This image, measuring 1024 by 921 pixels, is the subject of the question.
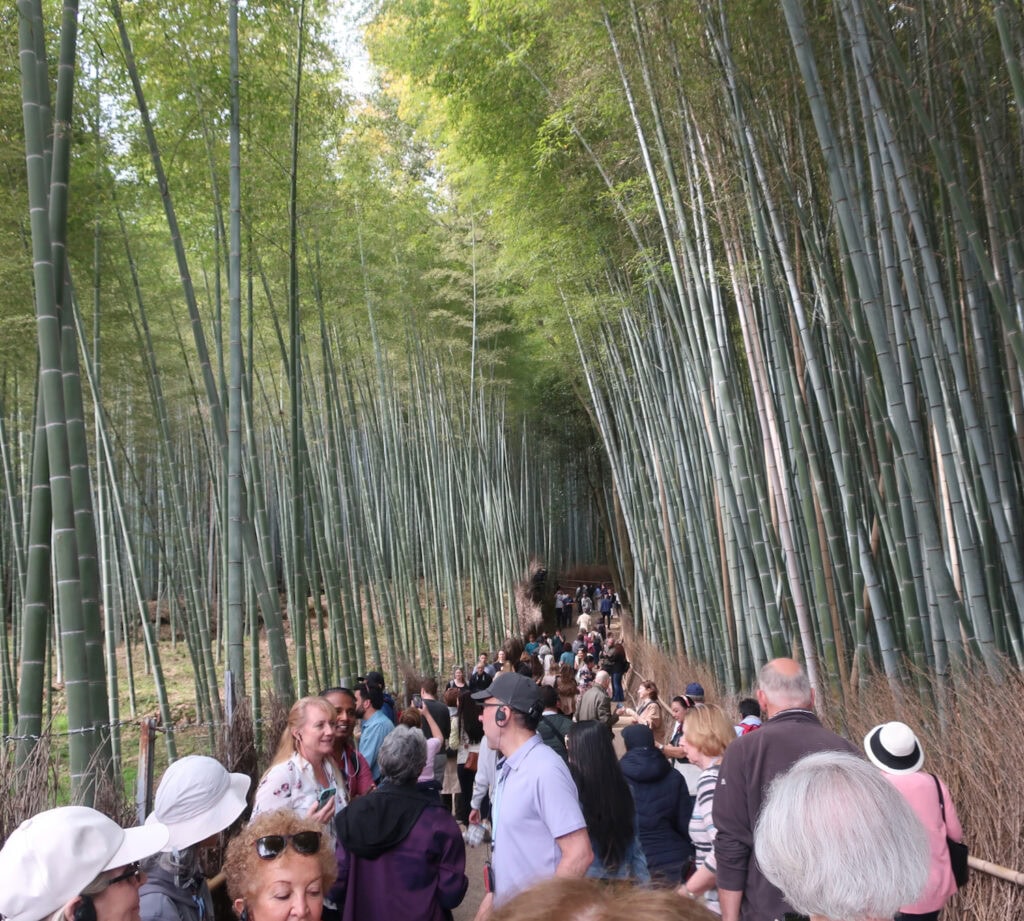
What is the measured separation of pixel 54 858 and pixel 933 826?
151 cm

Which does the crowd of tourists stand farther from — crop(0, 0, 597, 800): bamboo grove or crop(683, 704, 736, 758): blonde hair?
crop(0, 0, 597, 800): bamboo grove

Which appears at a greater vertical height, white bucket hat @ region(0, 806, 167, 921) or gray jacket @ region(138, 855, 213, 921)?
white bucket hat @ region(0, 806, 167, 921)

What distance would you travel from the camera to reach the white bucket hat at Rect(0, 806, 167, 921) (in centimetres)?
105

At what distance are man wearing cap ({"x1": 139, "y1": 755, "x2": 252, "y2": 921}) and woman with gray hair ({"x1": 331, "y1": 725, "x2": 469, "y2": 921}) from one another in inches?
9.8

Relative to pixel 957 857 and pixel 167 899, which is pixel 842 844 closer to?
pixel 957 857

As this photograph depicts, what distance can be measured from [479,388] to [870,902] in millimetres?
10076

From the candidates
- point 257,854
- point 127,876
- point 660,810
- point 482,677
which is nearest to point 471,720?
point 482,677

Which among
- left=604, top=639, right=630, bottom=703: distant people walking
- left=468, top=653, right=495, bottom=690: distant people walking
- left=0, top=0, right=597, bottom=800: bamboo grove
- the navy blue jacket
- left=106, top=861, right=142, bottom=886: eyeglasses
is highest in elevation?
left=0, top=0, right=597, bottom=800: bamboo grove

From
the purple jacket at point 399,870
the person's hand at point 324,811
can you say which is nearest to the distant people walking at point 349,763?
the person's hand at point 324,811

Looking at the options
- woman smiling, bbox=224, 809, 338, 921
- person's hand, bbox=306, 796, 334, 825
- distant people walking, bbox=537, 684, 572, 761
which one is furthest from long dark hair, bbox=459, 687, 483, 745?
woman smiling, bbox=224, 809, 338, 921

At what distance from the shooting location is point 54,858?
1085mm

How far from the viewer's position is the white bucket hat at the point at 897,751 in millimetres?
1562

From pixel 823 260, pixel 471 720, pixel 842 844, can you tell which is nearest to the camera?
pixel 842 844

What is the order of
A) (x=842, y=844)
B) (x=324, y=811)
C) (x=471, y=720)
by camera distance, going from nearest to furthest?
(x=842, y=844), (x=324, y=811), (x=471, y=720)
